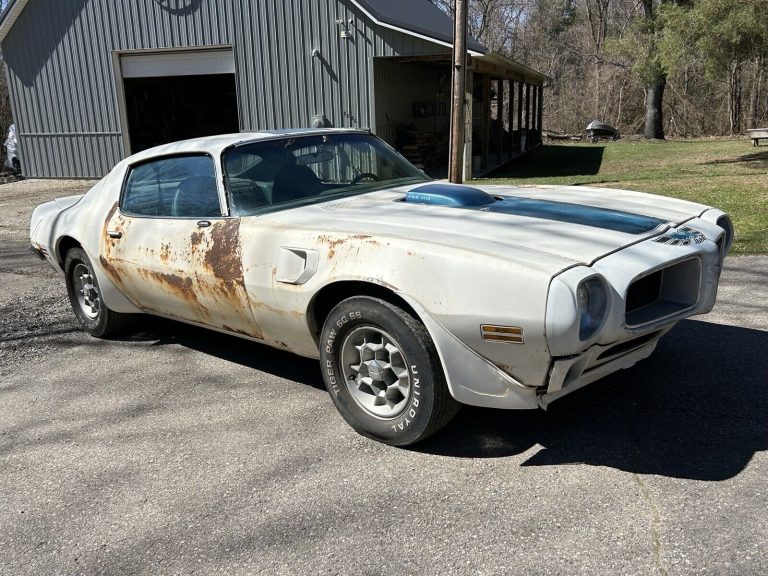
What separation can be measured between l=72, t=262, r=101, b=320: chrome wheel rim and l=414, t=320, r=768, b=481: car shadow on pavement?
10.3 ft

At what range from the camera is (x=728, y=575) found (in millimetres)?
2438

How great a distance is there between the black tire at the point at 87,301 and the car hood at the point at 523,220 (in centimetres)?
211

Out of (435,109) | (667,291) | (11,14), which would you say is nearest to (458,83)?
(667,291)

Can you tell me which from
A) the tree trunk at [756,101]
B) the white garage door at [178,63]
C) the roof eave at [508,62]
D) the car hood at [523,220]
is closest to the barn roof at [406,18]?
the roof eave at [508,62]

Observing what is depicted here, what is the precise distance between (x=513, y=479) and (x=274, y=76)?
48.0 feet

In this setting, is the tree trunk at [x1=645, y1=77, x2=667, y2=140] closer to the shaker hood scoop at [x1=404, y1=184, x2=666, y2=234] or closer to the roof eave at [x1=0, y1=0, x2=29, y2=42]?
the roof eave at [x1=0, y1=0, x2=29, y2=42]

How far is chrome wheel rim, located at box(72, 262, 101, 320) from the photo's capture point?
5398 mm

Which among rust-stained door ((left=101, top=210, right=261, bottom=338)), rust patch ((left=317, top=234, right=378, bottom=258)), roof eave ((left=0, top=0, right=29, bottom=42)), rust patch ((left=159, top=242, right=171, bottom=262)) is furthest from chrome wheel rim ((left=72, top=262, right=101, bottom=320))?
roof eave ((left=0, top=0, right=29, bottom=42))

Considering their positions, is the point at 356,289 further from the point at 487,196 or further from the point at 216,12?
the point at 216,12

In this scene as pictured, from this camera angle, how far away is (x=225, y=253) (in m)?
3.96

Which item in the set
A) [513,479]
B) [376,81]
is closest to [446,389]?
[513,479]

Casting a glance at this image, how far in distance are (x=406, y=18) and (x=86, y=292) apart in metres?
13.6

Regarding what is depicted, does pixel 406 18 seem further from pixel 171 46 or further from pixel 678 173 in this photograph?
pixel 678 173

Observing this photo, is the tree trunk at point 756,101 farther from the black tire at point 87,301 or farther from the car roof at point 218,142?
the black tire at point 87,301
